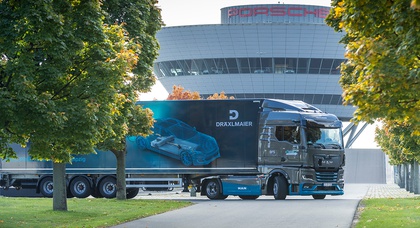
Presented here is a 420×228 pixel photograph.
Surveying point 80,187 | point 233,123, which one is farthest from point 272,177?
point 80,187

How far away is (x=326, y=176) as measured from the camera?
36.5m

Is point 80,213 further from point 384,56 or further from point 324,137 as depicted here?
point 384,56

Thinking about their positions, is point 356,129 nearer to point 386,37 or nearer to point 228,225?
point 228,225

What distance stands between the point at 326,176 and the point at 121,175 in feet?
28.9

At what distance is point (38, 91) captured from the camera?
824 inches

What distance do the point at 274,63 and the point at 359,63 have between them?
86.8 metres

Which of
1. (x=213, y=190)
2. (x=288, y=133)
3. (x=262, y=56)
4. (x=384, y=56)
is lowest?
(x=213, y=190)

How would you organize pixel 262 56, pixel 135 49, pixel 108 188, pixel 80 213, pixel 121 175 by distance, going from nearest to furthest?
pixel 80 213 → pixel 135 49 → pixel 121 175 → pixel 108 188 → pixel 262 56

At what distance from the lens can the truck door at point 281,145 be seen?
36.2m

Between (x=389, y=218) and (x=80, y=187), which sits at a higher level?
(x=80, y=187)

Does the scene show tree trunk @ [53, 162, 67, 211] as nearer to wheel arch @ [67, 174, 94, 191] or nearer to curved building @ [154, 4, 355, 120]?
wheel arch @ [67, 174, 94, 191]

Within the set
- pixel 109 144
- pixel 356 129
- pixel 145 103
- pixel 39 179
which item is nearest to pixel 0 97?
pixel 109 144

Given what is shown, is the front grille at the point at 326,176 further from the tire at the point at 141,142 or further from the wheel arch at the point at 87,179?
the wheel arch at the point at 87,179

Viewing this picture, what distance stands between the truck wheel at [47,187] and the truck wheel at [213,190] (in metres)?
8.10
